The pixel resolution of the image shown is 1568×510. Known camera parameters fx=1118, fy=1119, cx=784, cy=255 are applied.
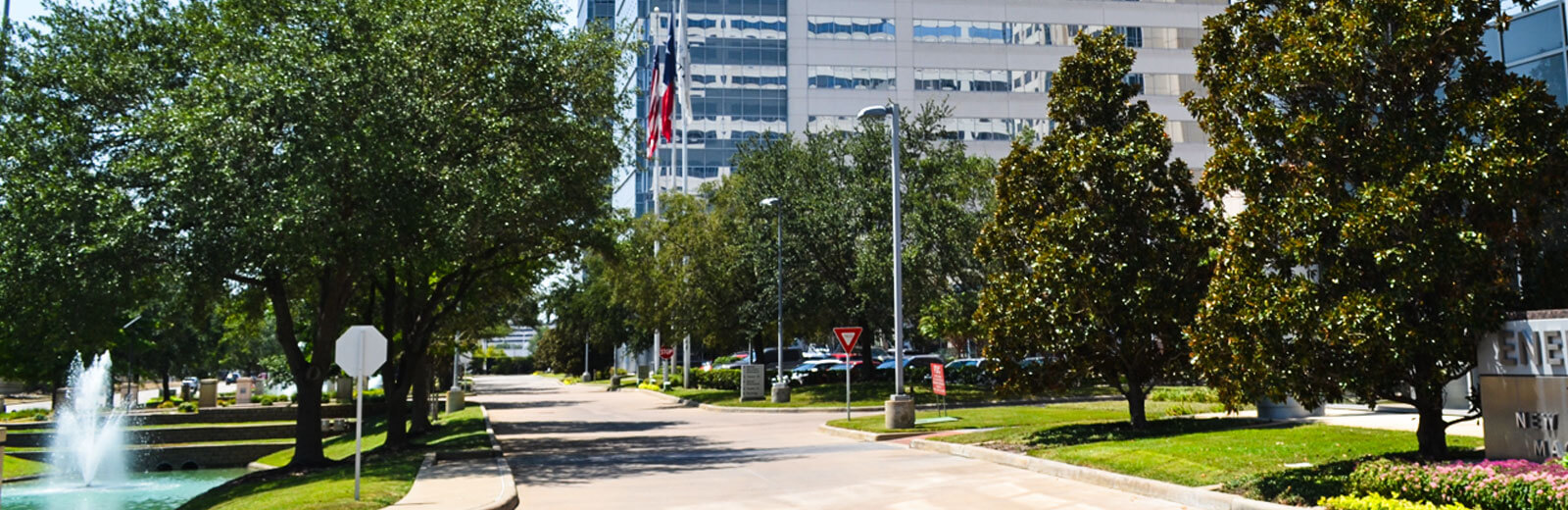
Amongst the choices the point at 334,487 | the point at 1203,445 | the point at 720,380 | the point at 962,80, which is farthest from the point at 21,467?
the point at 962,80

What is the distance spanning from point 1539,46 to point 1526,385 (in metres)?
10.4

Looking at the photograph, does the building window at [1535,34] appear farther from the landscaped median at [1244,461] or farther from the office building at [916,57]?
the office building at [916,57]

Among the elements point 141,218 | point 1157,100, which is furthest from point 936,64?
point 141,218

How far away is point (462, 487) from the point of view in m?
15.2

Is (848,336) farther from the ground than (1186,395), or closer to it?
farther from the ground

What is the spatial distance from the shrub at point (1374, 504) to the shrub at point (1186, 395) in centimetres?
1717

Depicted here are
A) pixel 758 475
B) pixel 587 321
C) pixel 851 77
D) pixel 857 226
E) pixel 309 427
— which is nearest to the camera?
pixel 758 475

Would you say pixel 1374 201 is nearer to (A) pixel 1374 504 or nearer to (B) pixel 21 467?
(A) pixel 1374 504

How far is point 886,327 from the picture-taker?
4241 centimetres

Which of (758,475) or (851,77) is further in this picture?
(851,77)

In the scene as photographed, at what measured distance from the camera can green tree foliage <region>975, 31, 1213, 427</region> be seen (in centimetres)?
1797

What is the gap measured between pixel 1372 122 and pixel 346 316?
88.2 ft

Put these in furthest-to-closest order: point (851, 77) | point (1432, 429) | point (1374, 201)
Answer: point (851, 77) < point (1432, 429) < point (1374, 201)

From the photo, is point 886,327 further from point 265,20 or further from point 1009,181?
point 265,20
